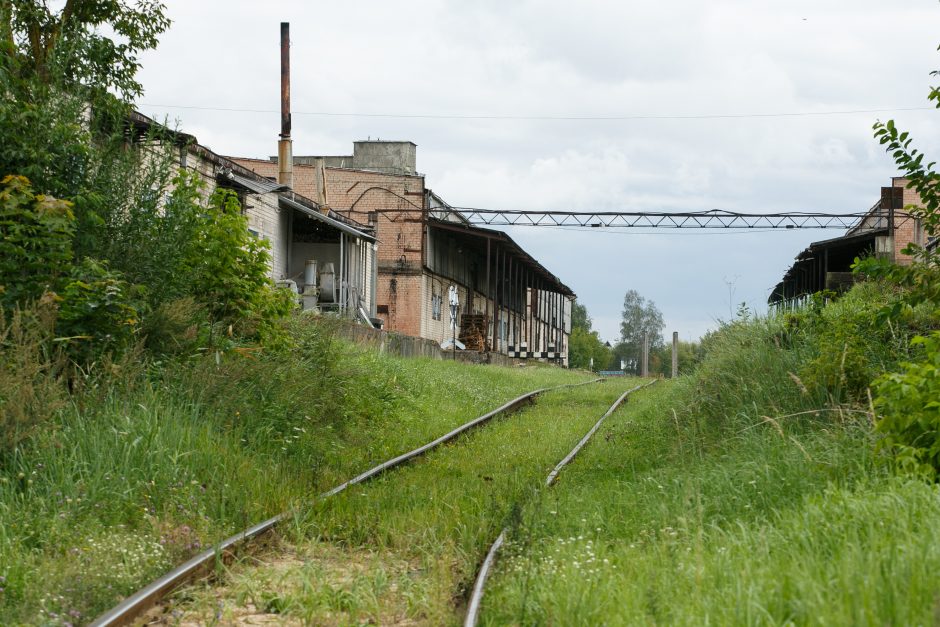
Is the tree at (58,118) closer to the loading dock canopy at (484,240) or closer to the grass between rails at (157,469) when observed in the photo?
the grass between rails at (157,469)

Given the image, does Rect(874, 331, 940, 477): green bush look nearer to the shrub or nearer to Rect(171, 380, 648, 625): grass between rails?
Rect(171, 380, 648, 625): grass between rails

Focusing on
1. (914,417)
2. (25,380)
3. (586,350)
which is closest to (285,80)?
(25,380)

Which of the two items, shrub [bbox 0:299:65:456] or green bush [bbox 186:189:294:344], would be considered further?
green bush [bbox 186:189:294:344]

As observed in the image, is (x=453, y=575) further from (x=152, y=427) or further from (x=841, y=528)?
(x=152, y=427)

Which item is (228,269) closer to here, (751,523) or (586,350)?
(751,523)

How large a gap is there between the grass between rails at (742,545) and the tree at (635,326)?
127 m

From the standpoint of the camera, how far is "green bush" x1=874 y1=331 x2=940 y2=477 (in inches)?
215

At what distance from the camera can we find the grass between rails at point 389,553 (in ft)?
15.8

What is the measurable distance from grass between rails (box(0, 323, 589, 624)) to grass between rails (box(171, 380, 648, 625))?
1.39ft

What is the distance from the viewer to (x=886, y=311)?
7.05 m

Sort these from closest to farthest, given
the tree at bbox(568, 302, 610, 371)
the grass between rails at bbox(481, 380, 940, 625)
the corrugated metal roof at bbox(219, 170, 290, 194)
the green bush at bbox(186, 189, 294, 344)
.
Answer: the grass between rails at bbox(481, 380, 940, 625) → the green bush at bbox(186, 189, 294, 344) → the corrugated metal roof at bbox(219, 170, 290, 194) → the tree at bbox(568, 302, 610, 371)

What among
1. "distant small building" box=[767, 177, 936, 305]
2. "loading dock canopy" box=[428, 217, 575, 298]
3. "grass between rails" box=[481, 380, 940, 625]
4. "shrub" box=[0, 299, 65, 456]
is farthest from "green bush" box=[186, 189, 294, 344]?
"loading dock canopy" box=[428, 217, 575, 298]

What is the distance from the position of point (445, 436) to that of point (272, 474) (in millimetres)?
4011

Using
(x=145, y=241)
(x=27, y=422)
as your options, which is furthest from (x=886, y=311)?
(x=145, y=241)
